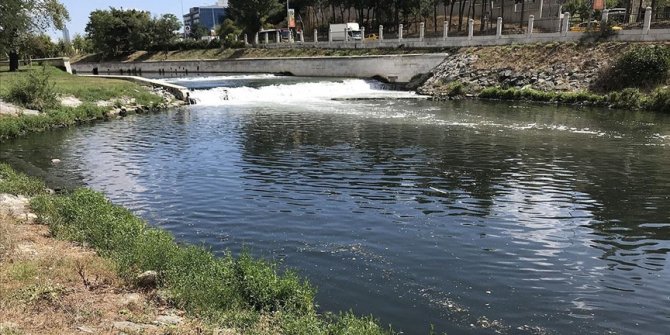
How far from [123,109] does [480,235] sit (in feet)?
104

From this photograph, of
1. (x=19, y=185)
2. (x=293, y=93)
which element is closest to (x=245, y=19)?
(x=293, y=93)

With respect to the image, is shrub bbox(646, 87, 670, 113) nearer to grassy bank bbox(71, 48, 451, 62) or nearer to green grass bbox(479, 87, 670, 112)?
green grass bbox(479, 87, 670, 112)

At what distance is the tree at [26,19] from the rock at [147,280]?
3170cm

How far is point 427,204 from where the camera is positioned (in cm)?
1518

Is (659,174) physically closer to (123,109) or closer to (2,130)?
(2,130)

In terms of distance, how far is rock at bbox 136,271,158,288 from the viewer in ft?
28.3

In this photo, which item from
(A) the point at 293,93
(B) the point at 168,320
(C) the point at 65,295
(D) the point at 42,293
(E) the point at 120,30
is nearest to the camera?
(B) the point at 168,320

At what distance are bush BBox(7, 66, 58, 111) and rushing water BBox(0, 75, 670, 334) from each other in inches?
181

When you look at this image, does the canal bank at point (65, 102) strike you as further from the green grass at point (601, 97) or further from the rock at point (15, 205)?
the green grass at point (601, 97)

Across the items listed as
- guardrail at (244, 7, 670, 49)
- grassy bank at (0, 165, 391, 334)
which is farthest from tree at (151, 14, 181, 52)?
grassy bank at (0, 165, 391, 334)

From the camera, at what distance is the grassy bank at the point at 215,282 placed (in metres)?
7.62

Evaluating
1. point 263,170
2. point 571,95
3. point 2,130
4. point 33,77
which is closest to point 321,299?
point 263,170

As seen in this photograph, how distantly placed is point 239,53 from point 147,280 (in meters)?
85.7

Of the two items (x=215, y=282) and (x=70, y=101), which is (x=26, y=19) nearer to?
(x=70, y=101)
